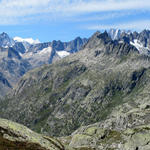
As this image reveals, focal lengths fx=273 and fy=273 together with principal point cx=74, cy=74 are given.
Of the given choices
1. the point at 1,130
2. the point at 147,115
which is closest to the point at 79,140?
the point at 1,130

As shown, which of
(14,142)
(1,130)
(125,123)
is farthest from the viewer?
(125,123)

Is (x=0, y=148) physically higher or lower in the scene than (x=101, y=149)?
higher

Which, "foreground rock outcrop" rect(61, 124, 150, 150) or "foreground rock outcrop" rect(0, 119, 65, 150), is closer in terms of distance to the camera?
"foreground rock outcrop" rect(0, 119, 65, 150)

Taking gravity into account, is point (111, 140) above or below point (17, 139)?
below

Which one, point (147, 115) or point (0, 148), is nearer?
point (0, 148)

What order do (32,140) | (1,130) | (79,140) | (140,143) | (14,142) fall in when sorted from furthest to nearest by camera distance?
(79,140)
(140,143)
(32,140)
(1,130)
(14,142)

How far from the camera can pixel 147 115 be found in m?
194

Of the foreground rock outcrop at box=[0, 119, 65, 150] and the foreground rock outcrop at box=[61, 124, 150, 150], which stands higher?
the foreground rock outcrop at box=[0, 119, 65, 150]

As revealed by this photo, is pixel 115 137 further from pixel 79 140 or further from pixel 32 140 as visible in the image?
pixel 32 140

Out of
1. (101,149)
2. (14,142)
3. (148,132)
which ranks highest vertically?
(14,142)

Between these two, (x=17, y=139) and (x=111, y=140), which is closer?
(x=17, y=139)

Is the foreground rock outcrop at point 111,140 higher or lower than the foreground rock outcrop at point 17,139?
lower

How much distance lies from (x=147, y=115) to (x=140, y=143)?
10932 cm

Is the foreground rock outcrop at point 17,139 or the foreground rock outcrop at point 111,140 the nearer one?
the foreground rock outcrop at point 17,139
